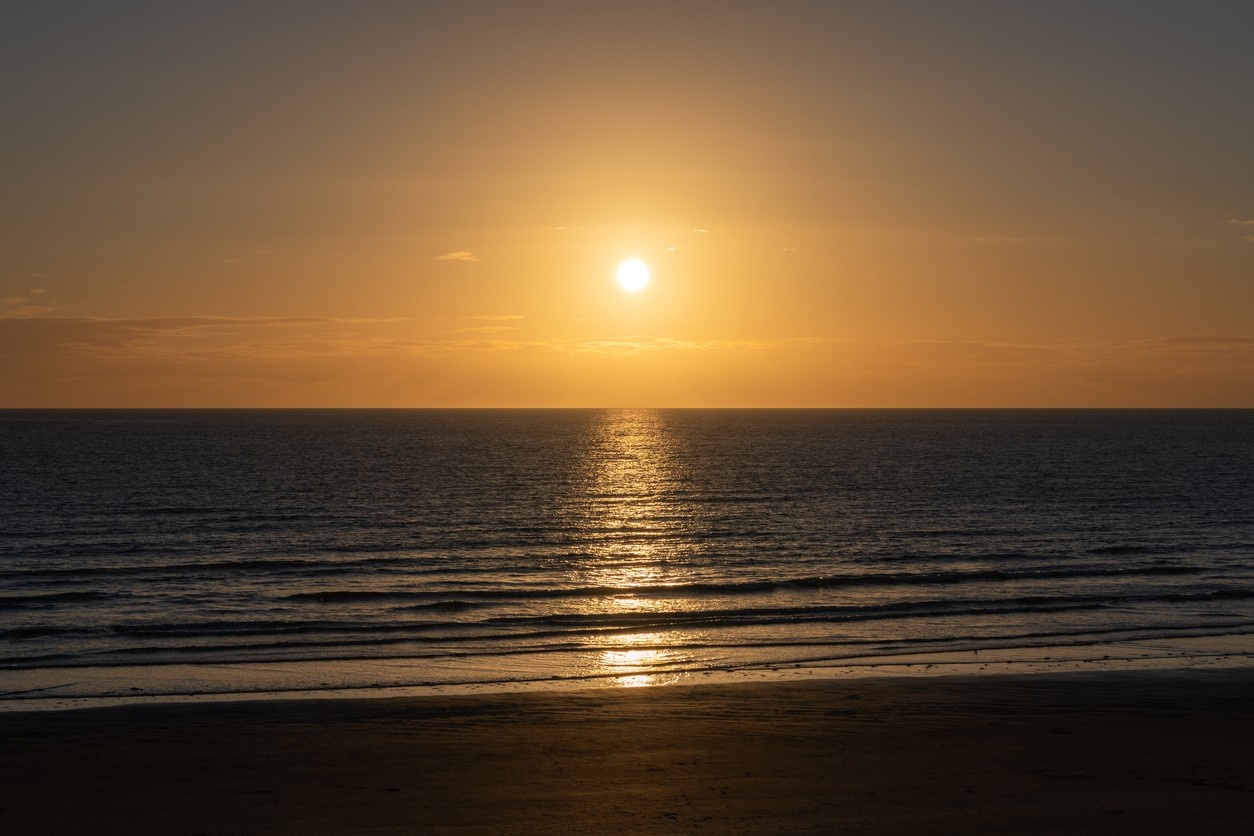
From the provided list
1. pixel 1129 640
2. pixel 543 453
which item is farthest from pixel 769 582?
pixel 543 453

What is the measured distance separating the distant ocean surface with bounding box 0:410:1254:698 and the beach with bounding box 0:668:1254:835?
3.36 meters

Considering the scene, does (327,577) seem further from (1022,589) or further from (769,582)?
(1022,589)

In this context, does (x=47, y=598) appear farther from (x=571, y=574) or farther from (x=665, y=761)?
(x=665, y=761)

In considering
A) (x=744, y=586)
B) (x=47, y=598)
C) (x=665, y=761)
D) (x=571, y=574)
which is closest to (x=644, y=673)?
(x=665, y=761)

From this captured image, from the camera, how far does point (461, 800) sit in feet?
44.9

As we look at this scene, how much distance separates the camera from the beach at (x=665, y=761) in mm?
12930

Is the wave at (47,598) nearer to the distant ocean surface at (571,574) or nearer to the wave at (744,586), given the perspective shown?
the distant ocean surface at (571,574)

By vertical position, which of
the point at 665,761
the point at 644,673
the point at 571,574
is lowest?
the point at 571,574

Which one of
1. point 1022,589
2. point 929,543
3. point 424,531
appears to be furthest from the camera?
point 424,531

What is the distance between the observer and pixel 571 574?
36031 millimetres

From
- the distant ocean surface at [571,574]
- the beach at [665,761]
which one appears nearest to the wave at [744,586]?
the distant ocean surface at [571,574]

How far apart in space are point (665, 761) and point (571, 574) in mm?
20835

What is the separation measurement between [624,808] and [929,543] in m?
32.8

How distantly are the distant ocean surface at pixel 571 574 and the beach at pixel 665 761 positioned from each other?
3.36 meters
